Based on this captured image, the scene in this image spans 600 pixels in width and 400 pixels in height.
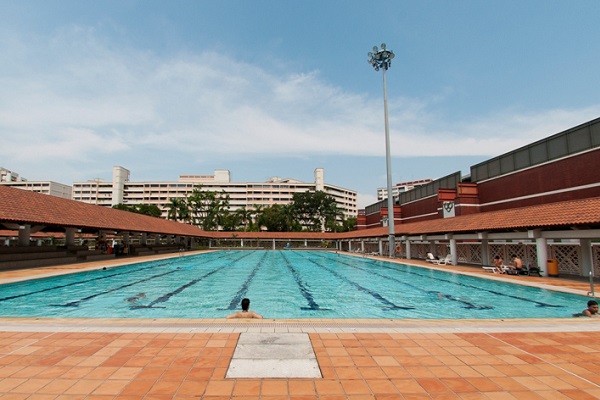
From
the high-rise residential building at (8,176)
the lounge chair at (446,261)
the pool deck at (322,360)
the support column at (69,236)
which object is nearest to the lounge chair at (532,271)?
the lounge chair at (446,261)

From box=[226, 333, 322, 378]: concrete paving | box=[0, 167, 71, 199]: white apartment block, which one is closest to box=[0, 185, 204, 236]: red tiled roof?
box=[226, 333, 322, 378]: concrete paving

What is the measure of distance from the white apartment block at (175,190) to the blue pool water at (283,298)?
8640 centimetres

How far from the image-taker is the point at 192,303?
1062cm

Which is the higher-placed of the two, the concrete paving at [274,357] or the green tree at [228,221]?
the green tree at [228,221]

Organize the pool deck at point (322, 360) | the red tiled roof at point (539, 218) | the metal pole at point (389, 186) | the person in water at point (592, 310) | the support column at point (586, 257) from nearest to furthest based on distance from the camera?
the pool deck at point (322, 360) < the person in water at point (592, 310) < the red tiled roof at point (539, 218) < the support column at point (586, 257) < the metal pole at point (389, 186)

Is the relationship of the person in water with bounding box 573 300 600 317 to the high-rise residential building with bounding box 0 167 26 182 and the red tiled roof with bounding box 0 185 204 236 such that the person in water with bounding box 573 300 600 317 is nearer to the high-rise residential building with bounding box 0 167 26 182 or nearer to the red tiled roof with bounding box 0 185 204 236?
the red tiled roof with bounding box 0 185 204 236

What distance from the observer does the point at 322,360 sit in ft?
13.6

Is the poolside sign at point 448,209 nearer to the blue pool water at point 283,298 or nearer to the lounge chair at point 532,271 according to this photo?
the lounge chair at point 532,271

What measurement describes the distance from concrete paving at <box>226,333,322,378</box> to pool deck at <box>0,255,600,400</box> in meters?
0.12

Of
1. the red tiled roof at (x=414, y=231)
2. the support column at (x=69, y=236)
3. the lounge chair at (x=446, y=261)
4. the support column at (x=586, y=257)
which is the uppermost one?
the red tiled roof at (x=414, y=231)

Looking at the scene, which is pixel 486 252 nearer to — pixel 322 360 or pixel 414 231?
pixel 414 231

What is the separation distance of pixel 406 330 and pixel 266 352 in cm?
263

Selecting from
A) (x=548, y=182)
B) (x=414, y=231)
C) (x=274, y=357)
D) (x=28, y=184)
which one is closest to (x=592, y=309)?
(x=274, y=357)

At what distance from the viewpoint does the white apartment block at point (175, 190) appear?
4008 inches
